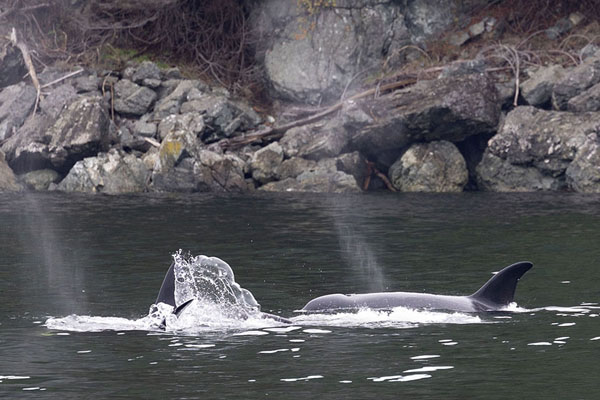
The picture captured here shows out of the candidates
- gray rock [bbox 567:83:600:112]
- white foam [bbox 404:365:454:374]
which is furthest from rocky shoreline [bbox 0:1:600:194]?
white foam [bbox 404:365:454:374]

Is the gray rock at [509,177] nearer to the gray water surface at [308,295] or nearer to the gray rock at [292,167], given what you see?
the gray water surface at [308,295]

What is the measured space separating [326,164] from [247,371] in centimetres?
2602

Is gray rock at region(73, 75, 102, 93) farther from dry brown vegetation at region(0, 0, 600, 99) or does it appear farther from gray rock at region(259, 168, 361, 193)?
gray rock at region(259, 168, 361, 193)

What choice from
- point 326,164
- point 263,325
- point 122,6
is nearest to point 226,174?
point 326,164

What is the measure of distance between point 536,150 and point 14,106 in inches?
751

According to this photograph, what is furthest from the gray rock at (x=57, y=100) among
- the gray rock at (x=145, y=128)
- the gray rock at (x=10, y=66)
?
the gray rock at (x=145, y=128)

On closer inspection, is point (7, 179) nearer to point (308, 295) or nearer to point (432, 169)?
point (432, 169)

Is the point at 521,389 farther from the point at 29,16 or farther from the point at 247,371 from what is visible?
the point at 29,16

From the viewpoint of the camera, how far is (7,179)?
37.5m

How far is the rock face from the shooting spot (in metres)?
34.6

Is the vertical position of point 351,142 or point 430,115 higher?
point 430,115

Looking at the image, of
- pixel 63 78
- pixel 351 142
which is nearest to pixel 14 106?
pixel 63 78

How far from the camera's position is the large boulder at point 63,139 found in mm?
37781

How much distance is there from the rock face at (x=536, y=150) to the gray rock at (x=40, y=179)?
1461cm
